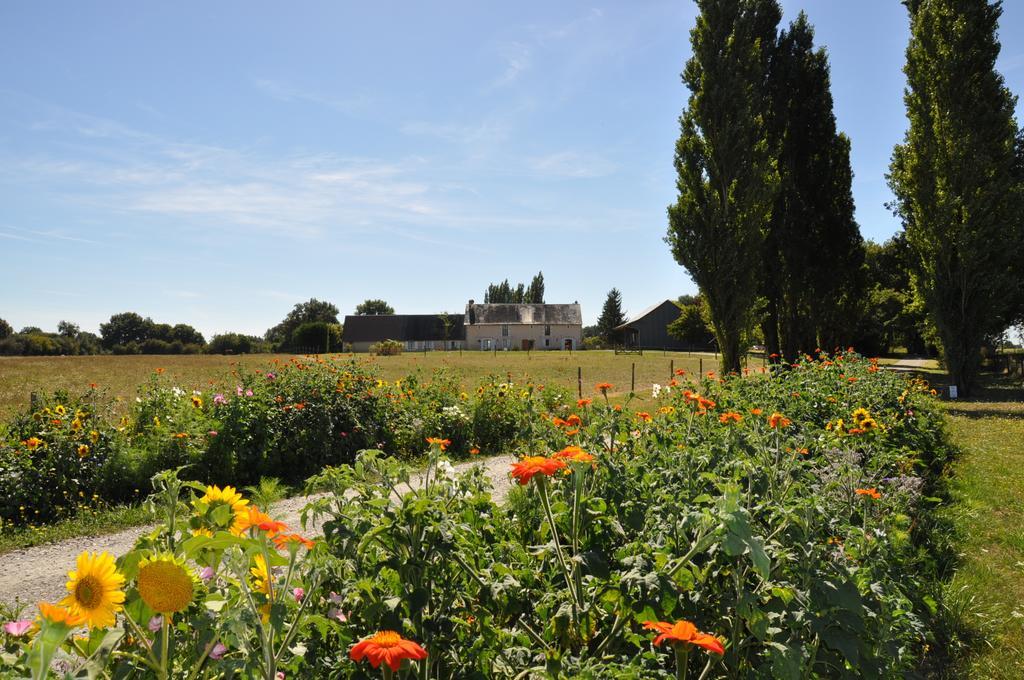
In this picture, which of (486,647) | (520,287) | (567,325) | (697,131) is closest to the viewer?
(486,647)

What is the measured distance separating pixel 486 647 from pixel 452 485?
2.16 ft

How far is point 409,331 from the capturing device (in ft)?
226

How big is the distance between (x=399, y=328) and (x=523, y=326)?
14682mm

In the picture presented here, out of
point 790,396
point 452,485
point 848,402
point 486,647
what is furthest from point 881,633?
point 848,402

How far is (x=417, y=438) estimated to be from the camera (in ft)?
29.8

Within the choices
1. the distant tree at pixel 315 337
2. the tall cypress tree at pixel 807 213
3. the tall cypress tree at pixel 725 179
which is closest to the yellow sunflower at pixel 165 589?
the tall cypress tree at pixel 725 179

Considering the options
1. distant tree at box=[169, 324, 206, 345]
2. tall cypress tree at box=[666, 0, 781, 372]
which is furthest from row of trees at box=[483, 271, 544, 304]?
tall cypress tree at box=[666, 0, 781, 372]

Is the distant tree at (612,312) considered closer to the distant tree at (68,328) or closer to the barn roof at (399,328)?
the barn roof at (399,328)

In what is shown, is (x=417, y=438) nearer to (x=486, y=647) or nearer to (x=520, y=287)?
(x=486, y=647)

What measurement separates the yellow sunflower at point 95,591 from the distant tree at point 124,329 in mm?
86358

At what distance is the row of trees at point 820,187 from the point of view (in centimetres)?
1433

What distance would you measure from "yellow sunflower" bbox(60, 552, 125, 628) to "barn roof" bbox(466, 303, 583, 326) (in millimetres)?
64371

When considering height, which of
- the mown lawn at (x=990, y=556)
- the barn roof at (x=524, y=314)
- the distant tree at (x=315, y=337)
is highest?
the barn roof at (x=524, y=314)

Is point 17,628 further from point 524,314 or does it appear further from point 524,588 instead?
point 524,314
